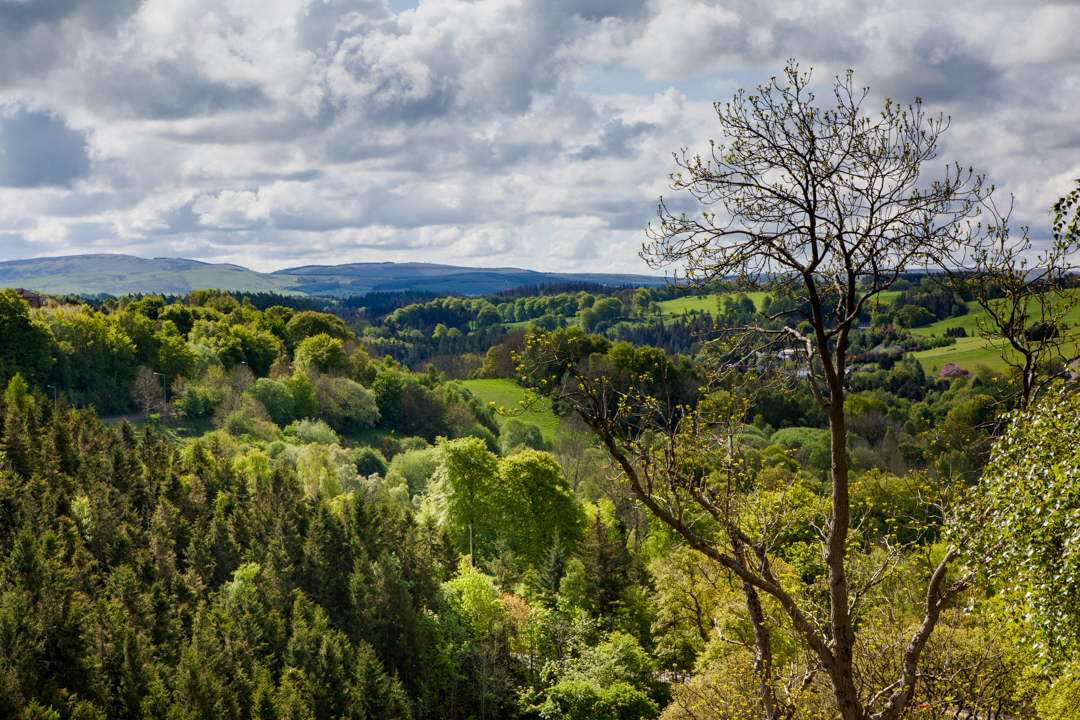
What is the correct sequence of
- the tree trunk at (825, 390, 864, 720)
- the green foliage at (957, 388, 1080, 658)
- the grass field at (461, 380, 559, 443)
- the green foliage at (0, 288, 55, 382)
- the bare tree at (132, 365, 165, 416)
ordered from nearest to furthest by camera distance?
the green foliage at (957, 388, 1080, 658) → the tree trunk at (825, 390, 864, 720) → the green foliage at (0, 288, 55, 382) → the bare tree at (132, 365, 165, 416) → the grass field at (461, 380, 559, 443)

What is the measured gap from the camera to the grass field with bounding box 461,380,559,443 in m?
99.4

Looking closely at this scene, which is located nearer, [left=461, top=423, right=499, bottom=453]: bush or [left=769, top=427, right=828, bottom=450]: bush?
[left=769, top=427, right=828, bottom=450]: bush

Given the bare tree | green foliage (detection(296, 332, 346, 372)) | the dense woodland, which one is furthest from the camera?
green foliage (detection(296, 332, 346, 372))

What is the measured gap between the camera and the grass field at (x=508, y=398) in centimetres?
9944

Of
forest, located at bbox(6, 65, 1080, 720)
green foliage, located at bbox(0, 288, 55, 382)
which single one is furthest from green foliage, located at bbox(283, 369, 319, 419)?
green foliage, located at bbox(0, 288, 55, 382)

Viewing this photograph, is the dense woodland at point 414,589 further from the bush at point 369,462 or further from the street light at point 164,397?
the street light at point 164,397

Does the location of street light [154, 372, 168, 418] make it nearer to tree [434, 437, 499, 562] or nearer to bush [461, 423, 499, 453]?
bush [461, 423, 499, 453]

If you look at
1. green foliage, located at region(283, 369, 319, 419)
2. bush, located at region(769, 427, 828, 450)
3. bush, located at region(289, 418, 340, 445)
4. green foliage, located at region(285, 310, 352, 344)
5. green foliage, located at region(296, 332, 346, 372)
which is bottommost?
bush, located at region(769, 427, 828, 450)

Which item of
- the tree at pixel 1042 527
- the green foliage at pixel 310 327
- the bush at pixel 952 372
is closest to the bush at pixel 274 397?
the green foliage at pixel 310 327

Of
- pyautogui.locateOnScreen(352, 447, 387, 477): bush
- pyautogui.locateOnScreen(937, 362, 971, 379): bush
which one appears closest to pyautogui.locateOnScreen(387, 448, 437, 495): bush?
pyautogui.locateOnScreen(352, 447, 387, 477): bush

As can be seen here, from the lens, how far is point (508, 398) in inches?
4719

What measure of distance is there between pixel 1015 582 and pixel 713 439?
3.99 meters

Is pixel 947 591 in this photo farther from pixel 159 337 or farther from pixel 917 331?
pixel 917 331

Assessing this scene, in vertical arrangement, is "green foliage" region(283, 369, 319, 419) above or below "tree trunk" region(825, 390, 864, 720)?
below
